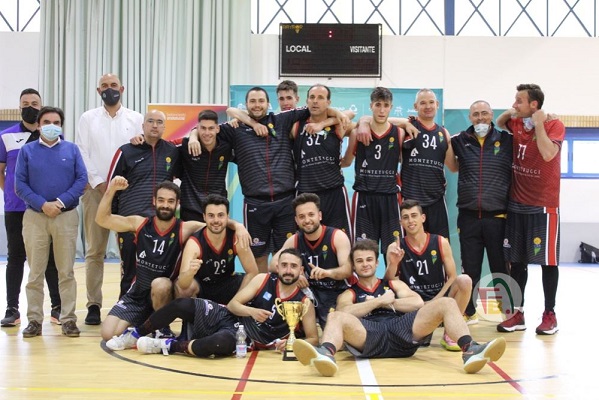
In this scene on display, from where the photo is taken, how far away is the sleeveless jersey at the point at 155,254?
6324mm

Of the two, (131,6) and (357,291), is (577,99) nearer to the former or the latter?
(131,6)

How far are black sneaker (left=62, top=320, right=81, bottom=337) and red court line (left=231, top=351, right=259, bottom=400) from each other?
5.59ft

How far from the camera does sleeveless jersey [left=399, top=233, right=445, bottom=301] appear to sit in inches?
251

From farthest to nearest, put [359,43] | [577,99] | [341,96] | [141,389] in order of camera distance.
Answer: [577,99]
[359,43]
[341,96]
[141,389]

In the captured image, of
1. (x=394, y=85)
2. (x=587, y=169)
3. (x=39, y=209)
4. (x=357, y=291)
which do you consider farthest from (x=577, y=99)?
(x=39, y=209)

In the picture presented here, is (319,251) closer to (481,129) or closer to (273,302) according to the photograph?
(273,302)

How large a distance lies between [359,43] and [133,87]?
4.79 m

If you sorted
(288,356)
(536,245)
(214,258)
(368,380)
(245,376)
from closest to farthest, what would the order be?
(368,380)
(245,376)
(288,356)
(214,258)
(536,245)

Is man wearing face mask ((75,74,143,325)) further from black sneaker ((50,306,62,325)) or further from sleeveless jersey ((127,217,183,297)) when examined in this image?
sleeveless jersey ((127,217,183,297))

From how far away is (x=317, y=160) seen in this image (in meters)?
6.91

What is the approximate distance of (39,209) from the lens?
643 centimetres

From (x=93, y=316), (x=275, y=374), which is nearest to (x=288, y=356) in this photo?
(x=275, y=374)

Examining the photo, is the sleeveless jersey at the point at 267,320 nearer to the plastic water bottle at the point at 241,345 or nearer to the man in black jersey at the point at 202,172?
the plastic water bottle at the point at 241,345

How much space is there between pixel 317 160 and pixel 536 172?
2.05 meters
